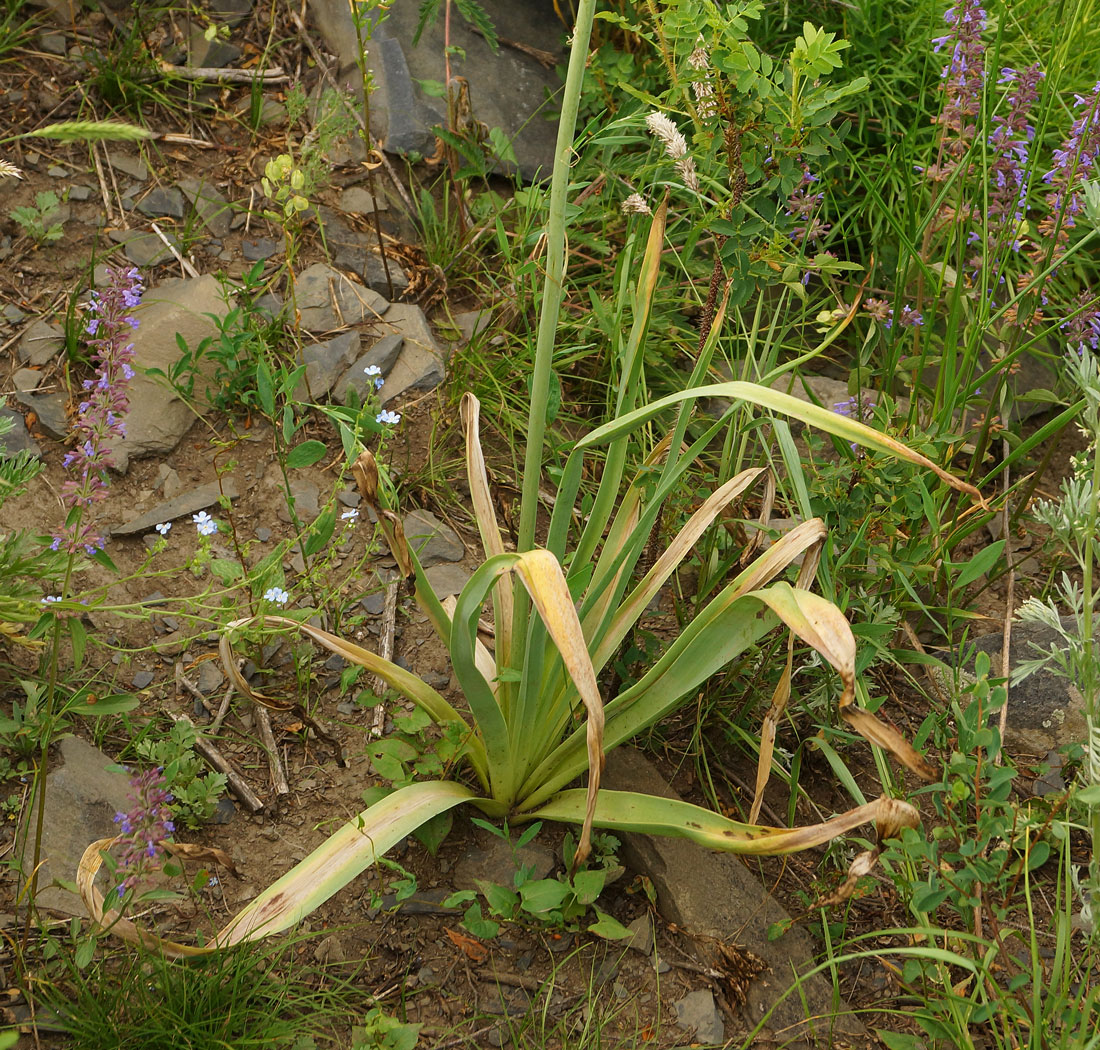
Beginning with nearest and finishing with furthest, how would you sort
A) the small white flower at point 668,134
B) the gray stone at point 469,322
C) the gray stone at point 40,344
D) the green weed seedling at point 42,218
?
the small white flower at point 668,134, the gray stone at point 40,344, the green weed seedling at point 42,218, the gray stone at point 469,322

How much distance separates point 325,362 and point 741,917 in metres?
1.55

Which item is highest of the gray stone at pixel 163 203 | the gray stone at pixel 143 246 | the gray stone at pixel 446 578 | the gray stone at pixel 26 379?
the gray stone at pixel 163 203

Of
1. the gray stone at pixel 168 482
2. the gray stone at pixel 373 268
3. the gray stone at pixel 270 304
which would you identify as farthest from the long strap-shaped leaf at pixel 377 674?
the gray stone at pixel 373 268

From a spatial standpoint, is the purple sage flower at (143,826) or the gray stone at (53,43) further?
the gray stone at (53,43)

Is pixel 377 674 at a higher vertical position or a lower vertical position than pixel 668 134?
lower

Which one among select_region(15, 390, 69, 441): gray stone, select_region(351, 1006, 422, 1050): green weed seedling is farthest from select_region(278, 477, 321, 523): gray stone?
select_region(351, 1006, 422, 1050): green weed seedling

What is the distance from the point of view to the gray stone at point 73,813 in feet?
5.19

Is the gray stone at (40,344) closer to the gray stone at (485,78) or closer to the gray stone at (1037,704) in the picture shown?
the gray stone at (485,78)

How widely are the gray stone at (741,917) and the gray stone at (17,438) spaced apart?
55.0 inches

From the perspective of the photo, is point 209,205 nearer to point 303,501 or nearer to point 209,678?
point 303,501

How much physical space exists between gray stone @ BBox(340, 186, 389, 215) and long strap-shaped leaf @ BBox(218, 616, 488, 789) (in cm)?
143

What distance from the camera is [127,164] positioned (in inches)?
107

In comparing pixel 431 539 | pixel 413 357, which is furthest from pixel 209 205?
pixel 431 539

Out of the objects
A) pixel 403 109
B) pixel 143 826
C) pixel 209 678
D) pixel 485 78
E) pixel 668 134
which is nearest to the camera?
pixel 143 826
